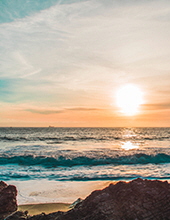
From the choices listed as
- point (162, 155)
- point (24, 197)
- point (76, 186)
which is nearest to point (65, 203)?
point (24, 197)

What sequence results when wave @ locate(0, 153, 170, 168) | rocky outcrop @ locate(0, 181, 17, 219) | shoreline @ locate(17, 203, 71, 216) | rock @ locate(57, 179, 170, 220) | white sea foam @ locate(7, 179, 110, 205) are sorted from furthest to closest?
wave @ locate(0, 153, 170, 168) < white sea foam @ locate(7, 179, 110, 205) < shoreline @ locate(17, 203, 71, 216) < rocky outcrop @ locate(0, 181, 17, 219) < rock @ locate(57, 179, 170, 220)

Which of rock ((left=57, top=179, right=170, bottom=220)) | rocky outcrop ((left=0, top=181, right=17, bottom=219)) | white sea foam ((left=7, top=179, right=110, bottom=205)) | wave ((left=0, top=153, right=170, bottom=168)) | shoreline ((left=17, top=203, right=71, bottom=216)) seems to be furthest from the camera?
wave ((left=0, top=153, right=170, bottom=168))

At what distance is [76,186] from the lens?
8.96m

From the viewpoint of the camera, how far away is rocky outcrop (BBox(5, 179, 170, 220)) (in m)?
3.44

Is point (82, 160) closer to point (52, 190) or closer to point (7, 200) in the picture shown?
point (52, 190)

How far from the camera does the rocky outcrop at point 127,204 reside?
3.44 m

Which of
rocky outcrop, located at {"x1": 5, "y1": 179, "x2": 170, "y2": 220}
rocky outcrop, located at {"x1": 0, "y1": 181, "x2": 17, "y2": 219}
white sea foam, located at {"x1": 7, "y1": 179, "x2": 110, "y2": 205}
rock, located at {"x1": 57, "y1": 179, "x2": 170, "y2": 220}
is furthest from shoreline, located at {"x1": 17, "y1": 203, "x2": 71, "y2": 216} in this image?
rock, located at {"x1": 57, "y1": 179, "x2": 170, "y2": 220}

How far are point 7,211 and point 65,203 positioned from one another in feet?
6.78

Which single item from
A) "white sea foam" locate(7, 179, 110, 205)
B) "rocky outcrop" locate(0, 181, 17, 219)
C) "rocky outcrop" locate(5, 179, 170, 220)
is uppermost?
"rocky outcrop" locate(5, 179, 170, 220)

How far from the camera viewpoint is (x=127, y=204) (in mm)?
3639

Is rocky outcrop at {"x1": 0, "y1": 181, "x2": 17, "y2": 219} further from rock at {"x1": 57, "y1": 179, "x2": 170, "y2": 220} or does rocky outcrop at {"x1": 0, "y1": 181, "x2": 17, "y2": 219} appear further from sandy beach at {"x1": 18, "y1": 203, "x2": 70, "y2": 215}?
rock at {"x1": 57, "y1": 179, "x2": 170, "y2": 220}

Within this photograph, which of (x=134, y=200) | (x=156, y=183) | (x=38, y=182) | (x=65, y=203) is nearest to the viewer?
(x=134, y=200)

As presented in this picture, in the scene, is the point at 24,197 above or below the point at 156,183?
below

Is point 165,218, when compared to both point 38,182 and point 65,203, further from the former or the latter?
point 38,182
